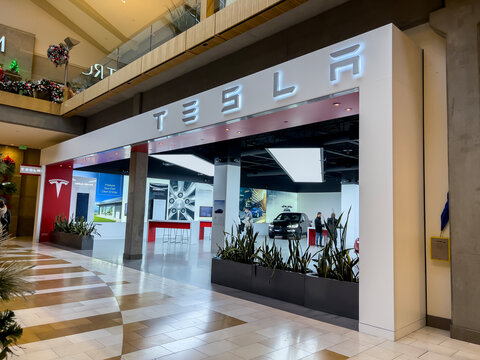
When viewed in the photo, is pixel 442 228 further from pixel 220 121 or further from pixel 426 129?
pixel 220 121

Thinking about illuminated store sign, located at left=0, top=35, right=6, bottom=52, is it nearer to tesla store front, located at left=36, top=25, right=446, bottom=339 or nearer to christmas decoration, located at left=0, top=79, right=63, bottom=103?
christmas decoration, located at left=0, top=79, right=63, bottom=103

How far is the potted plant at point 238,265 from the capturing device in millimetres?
5438

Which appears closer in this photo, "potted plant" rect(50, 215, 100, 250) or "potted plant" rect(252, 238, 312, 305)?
"potted plant" rect(252, 238, 312, 305)

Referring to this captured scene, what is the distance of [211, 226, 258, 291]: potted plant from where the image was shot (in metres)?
5.44

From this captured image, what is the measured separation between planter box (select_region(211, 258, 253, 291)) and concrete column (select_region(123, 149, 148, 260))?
335 centimetres

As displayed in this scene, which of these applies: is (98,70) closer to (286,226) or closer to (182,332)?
(182,332)

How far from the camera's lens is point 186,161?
42.9 feet

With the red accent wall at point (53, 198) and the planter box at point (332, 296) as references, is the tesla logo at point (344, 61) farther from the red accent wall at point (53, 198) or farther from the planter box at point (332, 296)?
the red accent wall at point (53, 198)

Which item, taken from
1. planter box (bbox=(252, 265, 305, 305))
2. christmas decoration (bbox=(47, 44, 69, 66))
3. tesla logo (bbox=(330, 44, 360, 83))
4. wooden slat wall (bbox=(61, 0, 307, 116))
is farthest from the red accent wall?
tesla logo (bbox=(330, 44, 360, 83))

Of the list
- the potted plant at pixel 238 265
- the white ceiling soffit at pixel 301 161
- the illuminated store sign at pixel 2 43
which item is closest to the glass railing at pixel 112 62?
the illuminated store sign at pixel 2 43

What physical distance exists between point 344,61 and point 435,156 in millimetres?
1542

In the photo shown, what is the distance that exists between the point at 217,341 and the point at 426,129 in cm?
337

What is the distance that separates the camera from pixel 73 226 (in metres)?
11.1

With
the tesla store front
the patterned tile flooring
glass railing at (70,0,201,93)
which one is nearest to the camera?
the patterned tile flooring
